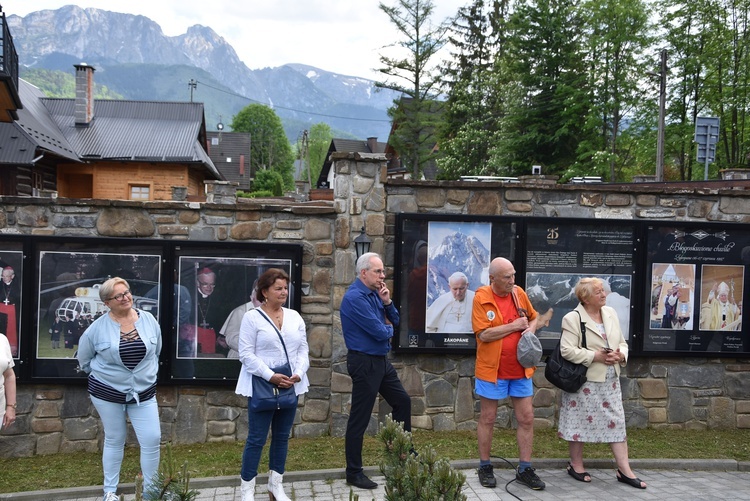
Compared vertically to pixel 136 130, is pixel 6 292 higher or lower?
lower

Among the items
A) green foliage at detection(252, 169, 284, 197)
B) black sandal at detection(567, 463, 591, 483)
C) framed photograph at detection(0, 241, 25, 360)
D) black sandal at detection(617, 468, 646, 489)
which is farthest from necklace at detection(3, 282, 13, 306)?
A: green foliage at detection(252, 169, 284, 197)

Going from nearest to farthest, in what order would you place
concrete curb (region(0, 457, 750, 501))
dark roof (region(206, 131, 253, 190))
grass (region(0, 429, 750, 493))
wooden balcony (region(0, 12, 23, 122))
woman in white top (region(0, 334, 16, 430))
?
woman in white top (region(0, 334, 16, 430)) < concrete curb (region(0, 457, 750, 501)) < grass (region(0, 429, 750, 493)) < wooden balcony (region(0, 12, 23, 122)) < dark roof (region(206, 131, 253, 190))

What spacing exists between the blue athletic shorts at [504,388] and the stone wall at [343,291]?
1.55 m

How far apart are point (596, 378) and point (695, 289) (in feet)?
7.85

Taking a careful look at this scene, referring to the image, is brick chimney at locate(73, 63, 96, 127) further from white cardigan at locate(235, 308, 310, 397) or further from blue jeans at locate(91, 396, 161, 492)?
white cardigan at locate(235, 308, 310, 397)

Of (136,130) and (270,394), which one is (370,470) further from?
(136,130)

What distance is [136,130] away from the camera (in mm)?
36938

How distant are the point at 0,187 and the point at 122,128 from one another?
533 inches

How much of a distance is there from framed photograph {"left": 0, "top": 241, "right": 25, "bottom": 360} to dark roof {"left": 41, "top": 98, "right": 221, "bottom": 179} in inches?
1116

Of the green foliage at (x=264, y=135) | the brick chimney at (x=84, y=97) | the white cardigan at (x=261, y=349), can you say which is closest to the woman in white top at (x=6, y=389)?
the white cardigan at (x=261, y=349)

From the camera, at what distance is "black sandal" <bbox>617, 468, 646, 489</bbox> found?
5.71 meters

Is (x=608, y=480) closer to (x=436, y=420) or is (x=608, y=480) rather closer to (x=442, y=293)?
(x=436, y=420)

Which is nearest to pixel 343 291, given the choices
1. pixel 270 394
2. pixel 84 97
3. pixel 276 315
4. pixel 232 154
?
pixel 276 315

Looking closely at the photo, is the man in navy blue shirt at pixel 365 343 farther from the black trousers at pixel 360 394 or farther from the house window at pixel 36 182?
the house window at pixel 36 182
